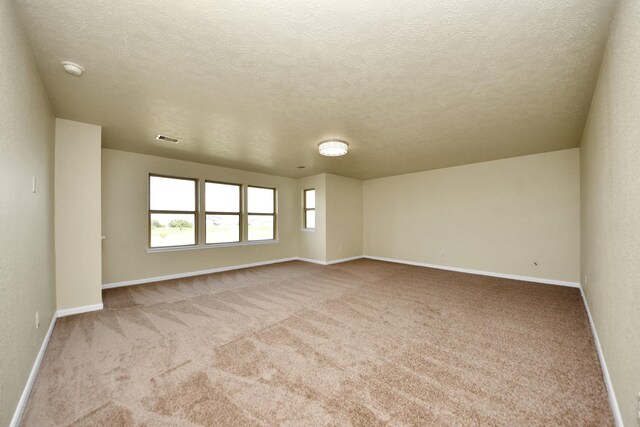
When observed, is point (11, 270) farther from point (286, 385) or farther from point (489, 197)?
point (489, 197)

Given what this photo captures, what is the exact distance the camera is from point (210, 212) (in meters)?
5.42

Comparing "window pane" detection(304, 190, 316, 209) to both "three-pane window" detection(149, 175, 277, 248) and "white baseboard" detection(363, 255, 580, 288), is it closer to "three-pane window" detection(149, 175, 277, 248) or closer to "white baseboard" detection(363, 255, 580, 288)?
"three-pane window" detection(149, 175, 277, 248)

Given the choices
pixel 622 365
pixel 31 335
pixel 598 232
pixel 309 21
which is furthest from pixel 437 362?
pixel 31 335

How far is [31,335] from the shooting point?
1.88 meters

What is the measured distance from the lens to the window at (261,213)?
243 inches

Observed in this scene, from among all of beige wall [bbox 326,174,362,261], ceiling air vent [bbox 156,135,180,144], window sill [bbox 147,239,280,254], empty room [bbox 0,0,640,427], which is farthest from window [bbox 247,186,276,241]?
ceiling air vent [bbox 156,135,180,144]

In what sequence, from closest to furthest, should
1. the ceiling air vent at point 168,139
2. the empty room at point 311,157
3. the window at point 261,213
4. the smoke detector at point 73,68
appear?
1. the empty room at point 311,157
2. the smoke detector at point 73,68
3. the ceiling air vent at point 168,139
4. the window at point 261,213

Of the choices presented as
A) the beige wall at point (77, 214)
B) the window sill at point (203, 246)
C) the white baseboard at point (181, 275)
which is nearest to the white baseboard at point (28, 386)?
the beige wall at point (77, 214)

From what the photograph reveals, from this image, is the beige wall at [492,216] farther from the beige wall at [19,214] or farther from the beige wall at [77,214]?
the beige wall at [19,214]

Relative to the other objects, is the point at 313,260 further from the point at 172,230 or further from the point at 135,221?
the point at 135,221

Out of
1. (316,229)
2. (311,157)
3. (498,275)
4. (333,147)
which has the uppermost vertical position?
(311,157)

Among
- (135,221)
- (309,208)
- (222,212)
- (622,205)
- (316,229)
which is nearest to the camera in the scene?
(622,205)

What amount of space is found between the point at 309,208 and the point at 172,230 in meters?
3.39

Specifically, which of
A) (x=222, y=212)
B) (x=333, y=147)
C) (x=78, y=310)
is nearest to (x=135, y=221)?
(x=222, y=212)
